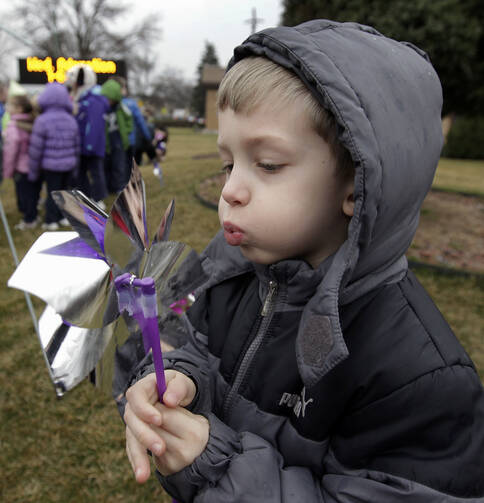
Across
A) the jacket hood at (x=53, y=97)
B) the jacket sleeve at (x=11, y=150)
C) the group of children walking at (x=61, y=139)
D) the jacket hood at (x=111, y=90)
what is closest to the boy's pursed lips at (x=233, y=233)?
the group of children walking at (x=61, y=139)

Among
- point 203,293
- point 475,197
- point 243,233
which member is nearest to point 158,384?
point 243,233

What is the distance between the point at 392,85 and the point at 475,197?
631 centimetres

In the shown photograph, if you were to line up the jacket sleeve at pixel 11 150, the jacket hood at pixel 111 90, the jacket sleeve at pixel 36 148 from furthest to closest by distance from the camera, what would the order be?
the jacket hood at pixel 111 90 → the jacket sleeve at pixel 11 150 → the jacket sleeve at pixel 36 148

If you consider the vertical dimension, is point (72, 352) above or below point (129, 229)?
below

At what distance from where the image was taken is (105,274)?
741 millimetres

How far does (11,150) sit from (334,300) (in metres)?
5.01

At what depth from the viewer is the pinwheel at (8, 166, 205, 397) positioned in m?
0.69

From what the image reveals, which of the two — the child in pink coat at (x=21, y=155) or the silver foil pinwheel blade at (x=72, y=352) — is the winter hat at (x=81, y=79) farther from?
the silver foil pinwheel blade at (x=72, y=352)

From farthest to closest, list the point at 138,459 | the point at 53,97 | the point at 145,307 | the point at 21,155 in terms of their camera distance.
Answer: the point at 21,155 < the point at 53,97 < the point at 138,459 < the point at 145,307

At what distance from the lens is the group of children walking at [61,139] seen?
13.9 feet

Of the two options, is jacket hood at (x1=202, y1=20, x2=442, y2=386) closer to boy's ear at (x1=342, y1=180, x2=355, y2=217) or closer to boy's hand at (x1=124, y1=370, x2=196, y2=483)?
boy's ear at (x1=342, y1=180, x2=355, y2=217)

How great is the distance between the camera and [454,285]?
320 centimetres

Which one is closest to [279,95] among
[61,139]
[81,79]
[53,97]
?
[53,97]

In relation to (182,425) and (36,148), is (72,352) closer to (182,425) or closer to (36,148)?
(182,425)
